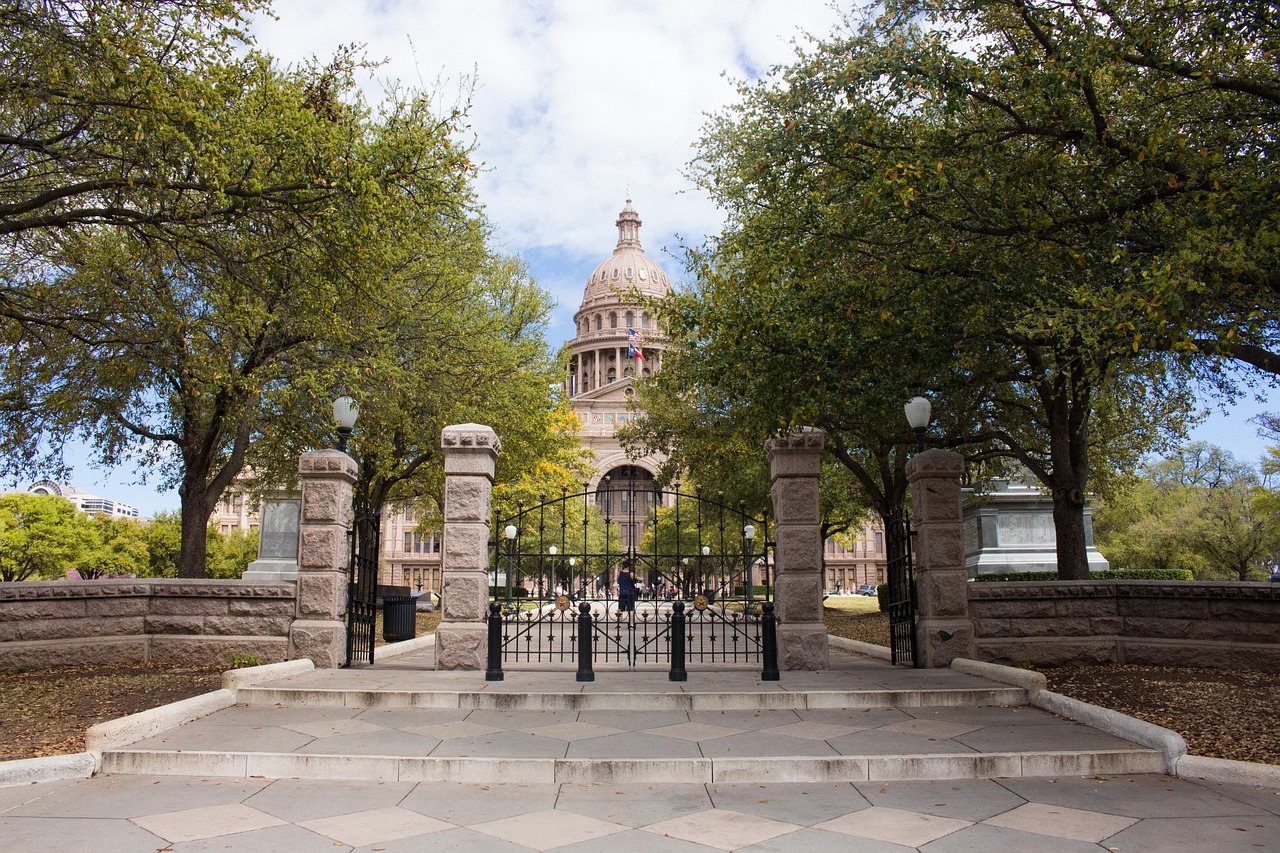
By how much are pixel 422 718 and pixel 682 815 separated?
3772 mm

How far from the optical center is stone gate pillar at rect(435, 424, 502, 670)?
1166cm

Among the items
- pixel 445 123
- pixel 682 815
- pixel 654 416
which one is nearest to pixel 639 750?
pixel 682 815

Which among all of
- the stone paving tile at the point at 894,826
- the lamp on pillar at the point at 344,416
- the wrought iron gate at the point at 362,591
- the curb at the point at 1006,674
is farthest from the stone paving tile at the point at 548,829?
the lamp on pillar at the point at 344,416

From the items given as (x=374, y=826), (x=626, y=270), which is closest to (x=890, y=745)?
(x=374, y=826)

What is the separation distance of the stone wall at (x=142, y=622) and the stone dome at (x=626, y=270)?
103898 millimetres

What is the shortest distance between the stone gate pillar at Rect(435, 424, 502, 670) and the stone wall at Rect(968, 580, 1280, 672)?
21.0 ft

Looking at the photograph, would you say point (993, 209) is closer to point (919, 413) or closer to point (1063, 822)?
point (919, 413)

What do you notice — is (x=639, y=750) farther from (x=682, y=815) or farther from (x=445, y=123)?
(x=445, y=123)

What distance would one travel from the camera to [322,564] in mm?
11867

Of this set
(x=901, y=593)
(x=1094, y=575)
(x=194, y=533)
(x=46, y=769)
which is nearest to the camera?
(x=46, y=769)

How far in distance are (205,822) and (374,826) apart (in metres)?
1.05

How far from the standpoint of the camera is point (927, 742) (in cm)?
730

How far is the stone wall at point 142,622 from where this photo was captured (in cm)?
1176

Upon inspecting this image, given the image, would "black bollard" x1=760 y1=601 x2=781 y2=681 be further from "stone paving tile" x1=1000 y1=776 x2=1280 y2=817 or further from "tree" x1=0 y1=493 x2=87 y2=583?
"tree" x1=0 y1=493 x2=87 y2=583
